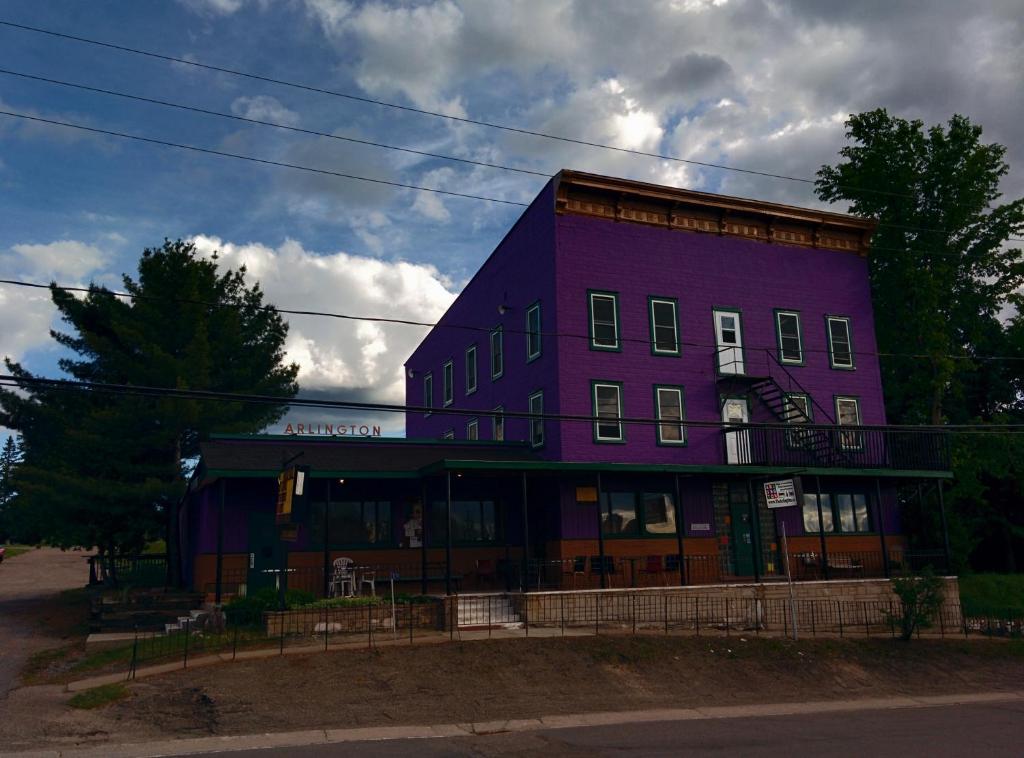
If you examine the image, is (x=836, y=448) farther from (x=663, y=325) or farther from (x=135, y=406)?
(x=135, y=406)

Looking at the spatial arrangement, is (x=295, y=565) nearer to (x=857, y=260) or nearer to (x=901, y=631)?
(x=901, y=631)

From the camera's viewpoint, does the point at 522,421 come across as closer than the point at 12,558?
Yes

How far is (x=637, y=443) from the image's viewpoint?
1131 inches

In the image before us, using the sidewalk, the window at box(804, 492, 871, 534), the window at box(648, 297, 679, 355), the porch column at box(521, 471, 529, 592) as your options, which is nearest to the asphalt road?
the sidewalk

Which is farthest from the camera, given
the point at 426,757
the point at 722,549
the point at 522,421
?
the point at 522,421

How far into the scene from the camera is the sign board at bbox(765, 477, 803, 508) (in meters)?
21.3

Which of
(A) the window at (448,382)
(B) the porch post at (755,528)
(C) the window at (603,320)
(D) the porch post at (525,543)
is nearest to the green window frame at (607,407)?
(C) the window at (603,320)

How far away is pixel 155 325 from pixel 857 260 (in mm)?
27434

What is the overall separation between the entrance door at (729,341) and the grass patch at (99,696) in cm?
2160

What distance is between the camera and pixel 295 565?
1008 inches

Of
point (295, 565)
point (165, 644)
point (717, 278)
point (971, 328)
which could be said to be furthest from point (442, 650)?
point (971, 328)

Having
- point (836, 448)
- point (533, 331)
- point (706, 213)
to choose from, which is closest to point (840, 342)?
point (836, 448)

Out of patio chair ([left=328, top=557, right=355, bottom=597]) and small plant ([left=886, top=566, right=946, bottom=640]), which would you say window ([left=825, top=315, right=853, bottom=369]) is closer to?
small plant ([left=886, top=566, right=946, bottom=640])

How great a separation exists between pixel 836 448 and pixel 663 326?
7162 mm
